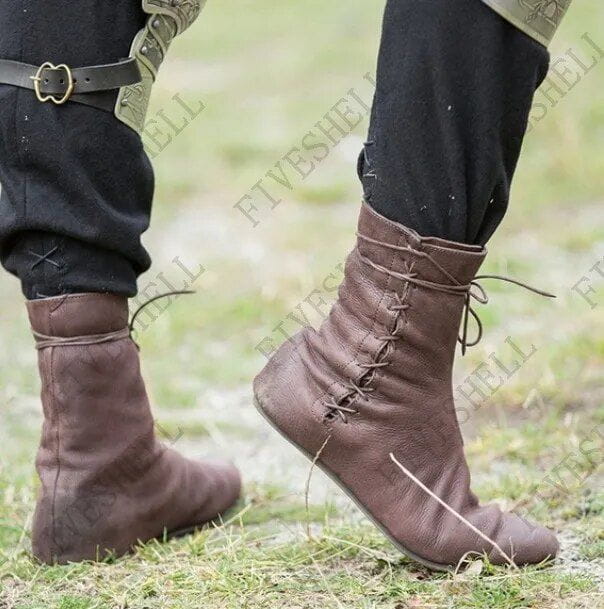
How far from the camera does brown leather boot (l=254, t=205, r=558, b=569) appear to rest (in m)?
1.28

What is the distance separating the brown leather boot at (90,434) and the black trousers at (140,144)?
5 cm

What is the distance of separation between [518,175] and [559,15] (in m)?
2.51

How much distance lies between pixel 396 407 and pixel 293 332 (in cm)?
138

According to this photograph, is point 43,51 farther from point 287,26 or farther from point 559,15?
point 287,26

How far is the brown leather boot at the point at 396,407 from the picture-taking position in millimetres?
1283

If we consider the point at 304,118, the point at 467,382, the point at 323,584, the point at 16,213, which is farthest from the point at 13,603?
the point at 304,118

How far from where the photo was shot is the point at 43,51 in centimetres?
132

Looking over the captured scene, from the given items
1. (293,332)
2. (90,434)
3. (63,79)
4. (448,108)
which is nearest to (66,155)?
(63,79)

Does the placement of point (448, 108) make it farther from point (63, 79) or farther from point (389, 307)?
point (63, 79)

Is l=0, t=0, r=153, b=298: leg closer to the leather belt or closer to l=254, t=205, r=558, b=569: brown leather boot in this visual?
the leather belt

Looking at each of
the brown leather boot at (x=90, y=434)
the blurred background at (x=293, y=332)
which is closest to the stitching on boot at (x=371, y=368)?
the blurred background at (x=293, y=332)

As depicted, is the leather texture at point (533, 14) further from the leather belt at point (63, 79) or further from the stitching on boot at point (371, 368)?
the leather belt at point (63, 79)

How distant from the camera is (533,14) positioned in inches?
45.4

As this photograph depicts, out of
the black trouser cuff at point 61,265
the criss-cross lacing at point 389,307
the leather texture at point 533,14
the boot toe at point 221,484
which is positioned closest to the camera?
the leather texture at point 533,14
